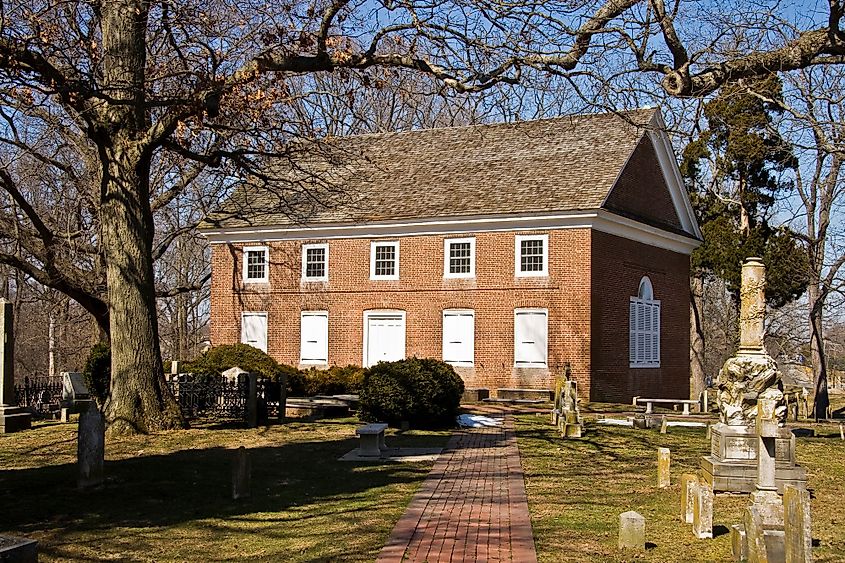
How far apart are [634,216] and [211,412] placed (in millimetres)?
17298

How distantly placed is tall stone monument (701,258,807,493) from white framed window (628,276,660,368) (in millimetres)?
19014

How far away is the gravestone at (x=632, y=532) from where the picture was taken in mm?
9047

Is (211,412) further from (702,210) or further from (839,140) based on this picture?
(702,210)

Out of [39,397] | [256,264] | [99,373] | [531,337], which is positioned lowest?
[39,397]

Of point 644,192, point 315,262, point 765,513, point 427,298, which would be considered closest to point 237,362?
point 427,298

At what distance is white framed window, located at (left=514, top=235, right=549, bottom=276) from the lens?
31.0m

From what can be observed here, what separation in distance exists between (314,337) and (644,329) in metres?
12.2

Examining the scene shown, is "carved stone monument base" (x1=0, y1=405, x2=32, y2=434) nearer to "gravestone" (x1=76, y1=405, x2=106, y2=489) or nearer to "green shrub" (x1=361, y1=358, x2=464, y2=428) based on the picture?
"green shrub" (x1=361, y1=358, x2=464, y2=428)

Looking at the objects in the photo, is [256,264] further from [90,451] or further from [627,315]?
[90,451]

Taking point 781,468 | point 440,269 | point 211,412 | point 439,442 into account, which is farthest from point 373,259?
point 781,468

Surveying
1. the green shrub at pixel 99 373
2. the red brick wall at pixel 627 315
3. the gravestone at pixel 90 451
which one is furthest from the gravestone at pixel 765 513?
the red brick wall at pixel 627 315

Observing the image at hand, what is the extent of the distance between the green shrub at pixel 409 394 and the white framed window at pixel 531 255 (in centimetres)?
1081

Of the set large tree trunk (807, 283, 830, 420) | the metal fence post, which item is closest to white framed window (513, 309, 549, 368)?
the metal fence post

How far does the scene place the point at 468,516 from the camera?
10766 millimetres
